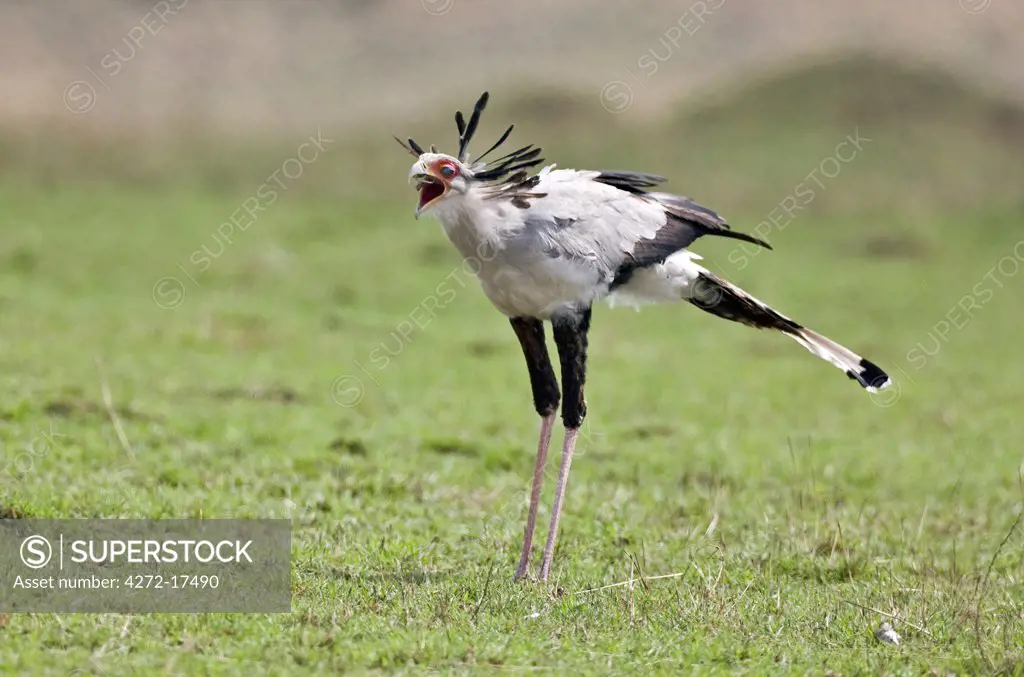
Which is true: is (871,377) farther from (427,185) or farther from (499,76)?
(499,76)

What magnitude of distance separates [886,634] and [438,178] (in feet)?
7.70

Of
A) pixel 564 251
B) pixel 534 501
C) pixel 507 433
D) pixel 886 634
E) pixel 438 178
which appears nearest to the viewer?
pixel 886 634

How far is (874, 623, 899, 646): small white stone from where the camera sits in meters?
4.52

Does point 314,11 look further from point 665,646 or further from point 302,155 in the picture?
point 665,646

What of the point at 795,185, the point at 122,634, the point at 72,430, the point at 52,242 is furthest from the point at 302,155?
the point at 122,634

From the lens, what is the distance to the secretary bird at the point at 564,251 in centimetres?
506

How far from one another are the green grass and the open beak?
4.86 feet

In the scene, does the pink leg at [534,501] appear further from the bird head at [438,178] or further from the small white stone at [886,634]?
the small white stone at [886,634]

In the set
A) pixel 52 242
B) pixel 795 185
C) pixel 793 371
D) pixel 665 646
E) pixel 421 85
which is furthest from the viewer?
pixel 421 85

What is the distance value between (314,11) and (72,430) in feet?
45.2

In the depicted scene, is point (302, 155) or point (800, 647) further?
point (302, 155)

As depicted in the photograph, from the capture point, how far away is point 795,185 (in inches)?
679

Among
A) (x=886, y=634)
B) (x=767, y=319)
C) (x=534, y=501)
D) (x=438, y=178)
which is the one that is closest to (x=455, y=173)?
(x=438, y=178)

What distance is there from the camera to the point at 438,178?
498 centimetres
